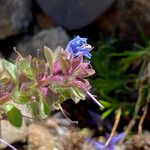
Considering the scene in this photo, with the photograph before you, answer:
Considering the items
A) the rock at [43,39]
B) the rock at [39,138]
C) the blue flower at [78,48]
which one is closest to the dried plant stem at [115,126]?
the rock at [39,138]

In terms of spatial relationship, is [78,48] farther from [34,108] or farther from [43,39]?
[43,39]

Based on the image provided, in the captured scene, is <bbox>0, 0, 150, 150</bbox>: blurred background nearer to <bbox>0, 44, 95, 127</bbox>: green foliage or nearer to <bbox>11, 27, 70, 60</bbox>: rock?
<bbox>11, 27, 70, 60</bbox>: rock

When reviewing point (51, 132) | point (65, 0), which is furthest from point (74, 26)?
point (51, 132)

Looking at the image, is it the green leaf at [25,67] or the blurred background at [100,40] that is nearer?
the green leaf at [25,67]

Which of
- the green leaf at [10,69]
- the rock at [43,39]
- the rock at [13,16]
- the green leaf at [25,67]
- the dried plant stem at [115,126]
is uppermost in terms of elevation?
the green leaf at [25,67]

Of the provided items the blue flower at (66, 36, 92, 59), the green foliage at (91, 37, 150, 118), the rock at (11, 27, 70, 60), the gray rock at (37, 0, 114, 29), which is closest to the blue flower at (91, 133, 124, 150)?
the green foliage at (91, 37, 150, 118)

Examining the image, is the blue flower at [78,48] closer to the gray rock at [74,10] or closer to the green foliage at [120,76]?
the green foliage at [120,76]

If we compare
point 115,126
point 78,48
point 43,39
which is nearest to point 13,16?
point 43,39
